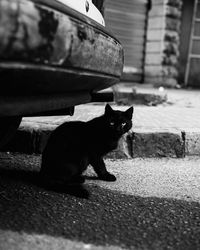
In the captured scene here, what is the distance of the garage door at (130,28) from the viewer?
8.34 metres

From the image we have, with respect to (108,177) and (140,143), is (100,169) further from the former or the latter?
(140,143)

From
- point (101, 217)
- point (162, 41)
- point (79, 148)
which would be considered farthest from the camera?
point (162, 41)

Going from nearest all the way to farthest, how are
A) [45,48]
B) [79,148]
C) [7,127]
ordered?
1. [45,48]
2. [7,127]
3. [79,148]

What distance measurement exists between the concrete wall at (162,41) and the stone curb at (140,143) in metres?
5.97

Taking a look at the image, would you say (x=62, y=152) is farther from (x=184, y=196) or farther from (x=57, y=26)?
(x=57, y=26)

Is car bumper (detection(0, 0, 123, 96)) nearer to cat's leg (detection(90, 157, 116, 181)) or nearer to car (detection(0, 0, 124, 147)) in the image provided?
car (detection(0, 0, 124, 147))

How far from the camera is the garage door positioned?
8344 mm

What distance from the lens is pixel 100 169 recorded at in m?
2.19

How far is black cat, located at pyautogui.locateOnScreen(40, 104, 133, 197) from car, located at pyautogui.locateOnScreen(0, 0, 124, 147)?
1.76 feet

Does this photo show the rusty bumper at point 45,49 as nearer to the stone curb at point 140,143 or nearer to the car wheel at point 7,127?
the car wheel at point 7,127

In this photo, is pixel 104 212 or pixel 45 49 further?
pixel 104 212

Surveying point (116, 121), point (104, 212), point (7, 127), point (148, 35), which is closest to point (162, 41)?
point (148, 35)

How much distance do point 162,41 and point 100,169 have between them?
22.8 ft

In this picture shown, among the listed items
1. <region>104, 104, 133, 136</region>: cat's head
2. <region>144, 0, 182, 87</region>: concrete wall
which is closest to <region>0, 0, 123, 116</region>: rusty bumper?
<region>104, 104, 133, 136</region>: cat's head
